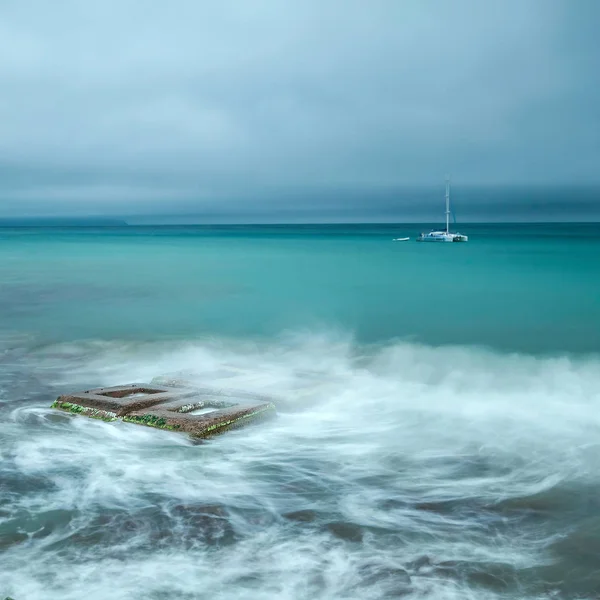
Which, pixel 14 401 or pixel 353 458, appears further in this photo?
pixel 14 401

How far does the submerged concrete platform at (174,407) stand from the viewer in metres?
10.8

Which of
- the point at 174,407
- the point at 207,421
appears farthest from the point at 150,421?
the point at 207,421

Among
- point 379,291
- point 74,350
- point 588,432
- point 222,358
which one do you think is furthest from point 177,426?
point 379,291

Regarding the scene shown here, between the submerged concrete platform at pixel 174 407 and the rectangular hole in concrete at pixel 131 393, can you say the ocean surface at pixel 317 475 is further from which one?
the rectangular hole in concrete at pixel 131 393

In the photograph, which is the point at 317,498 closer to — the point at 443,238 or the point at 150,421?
the point at 150,421

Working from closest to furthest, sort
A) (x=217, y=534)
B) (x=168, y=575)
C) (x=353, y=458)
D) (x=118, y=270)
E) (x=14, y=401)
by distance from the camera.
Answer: (x=168, y=575) < (x=217, y=534) < (x=353, y=458) < (x=14, y=401) < (x=118, y=270)

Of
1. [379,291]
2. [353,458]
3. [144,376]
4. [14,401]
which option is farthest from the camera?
[379,291]

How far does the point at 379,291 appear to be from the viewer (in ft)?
129

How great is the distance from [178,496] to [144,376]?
7914mm

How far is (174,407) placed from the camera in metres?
11.6

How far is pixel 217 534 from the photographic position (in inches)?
299

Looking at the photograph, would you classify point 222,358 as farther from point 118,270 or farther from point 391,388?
point 118,270

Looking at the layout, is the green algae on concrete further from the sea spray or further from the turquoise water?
the turquoise water

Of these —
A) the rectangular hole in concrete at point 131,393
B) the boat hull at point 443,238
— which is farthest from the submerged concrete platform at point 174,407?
the boat hull at point 443,238
